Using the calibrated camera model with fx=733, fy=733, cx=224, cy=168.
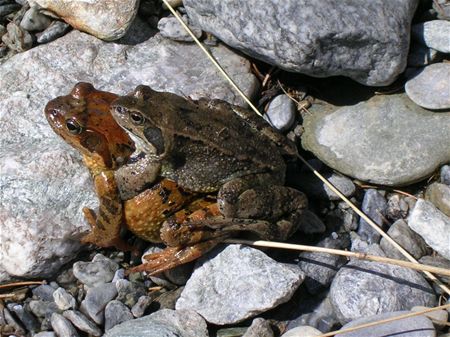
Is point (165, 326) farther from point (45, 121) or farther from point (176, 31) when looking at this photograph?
point (176, 31)

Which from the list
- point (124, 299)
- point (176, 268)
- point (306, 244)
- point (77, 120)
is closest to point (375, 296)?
point (306, 244)

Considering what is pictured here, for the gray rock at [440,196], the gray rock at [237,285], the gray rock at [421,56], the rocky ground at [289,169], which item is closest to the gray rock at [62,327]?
the rocky ground at [289,169]

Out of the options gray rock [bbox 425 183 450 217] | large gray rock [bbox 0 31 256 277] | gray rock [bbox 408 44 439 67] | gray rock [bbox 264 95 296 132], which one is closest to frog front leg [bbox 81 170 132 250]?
large gray rock [bbox 0 31 256 277]

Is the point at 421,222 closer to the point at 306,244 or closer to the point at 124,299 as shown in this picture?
the point at 306,244

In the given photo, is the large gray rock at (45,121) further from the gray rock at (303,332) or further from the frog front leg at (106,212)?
the gray rock at (303,332)

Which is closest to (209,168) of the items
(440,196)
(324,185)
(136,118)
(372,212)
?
(136,118)

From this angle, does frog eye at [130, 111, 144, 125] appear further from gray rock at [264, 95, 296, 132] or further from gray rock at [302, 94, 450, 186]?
gray rock at [302, 94, 450, 186]
